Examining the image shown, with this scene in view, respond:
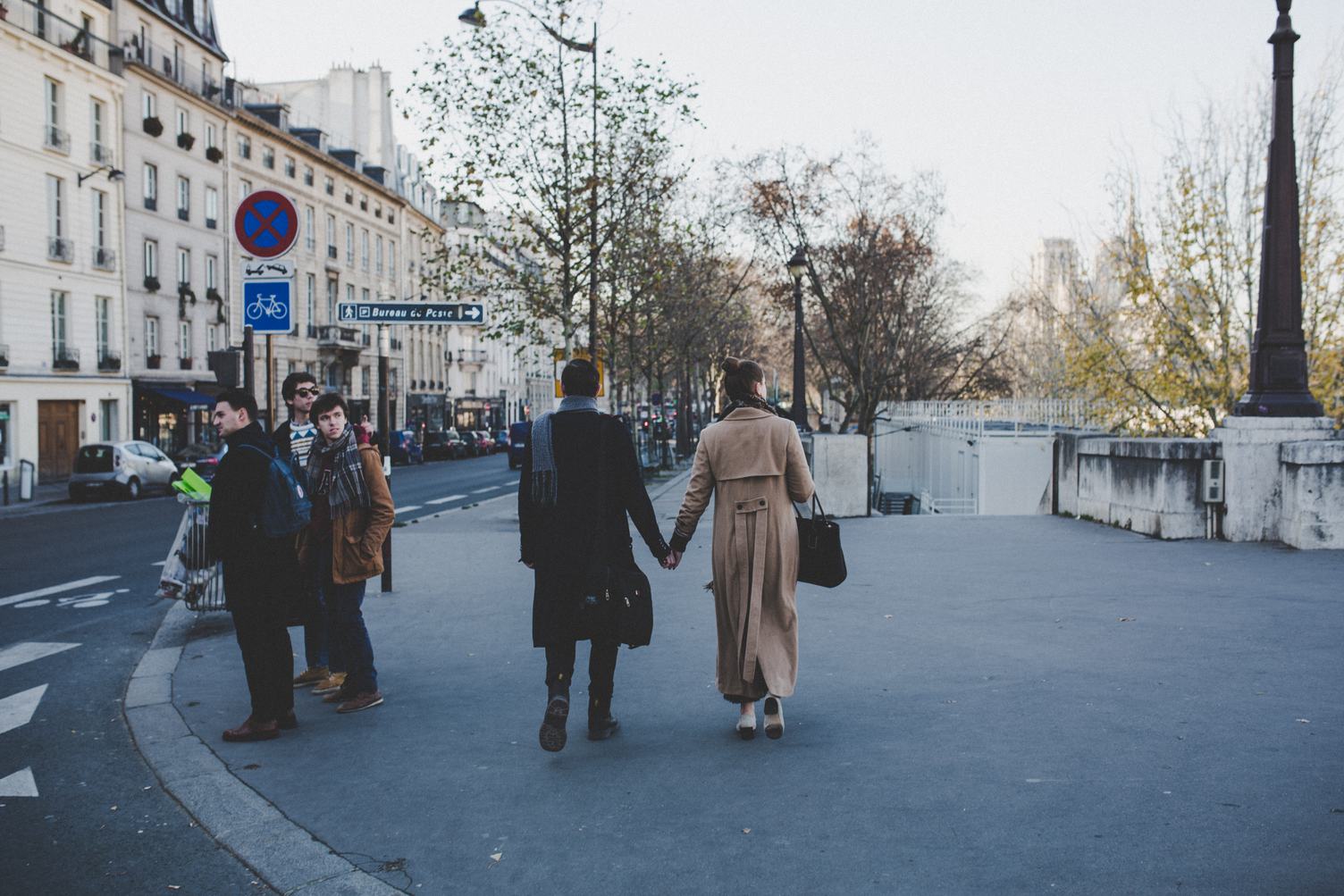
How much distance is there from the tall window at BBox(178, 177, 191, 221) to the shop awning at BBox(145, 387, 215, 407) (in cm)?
691

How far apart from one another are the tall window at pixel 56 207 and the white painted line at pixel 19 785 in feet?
119

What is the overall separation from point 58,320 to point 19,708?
34690 millimetres

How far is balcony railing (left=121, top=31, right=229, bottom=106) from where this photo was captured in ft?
135

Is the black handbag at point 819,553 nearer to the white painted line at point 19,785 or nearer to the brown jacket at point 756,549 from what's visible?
the brown jacket at point 756,549

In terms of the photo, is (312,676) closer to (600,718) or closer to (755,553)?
(600,718)

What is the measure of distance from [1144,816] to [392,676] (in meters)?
4.48

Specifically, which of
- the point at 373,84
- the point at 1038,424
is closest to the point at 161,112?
the point at 373,84

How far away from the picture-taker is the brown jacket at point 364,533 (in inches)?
246

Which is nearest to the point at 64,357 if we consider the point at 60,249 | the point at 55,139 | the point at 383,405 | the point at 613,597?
the point at 60,249

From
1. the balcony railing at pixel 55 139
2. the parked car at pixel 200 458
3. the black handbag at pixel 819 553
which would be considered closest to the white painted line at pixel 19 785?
the black handbag at pixel 819 553

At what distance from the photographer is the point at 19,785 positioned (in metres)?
5.13

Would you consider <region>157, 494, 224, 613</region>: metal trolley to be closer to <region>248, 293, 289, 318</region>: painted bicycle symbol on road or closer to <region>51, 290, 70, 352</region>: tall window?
<region>248, 293, 289, 318</region>: painted bicycle symbol on road

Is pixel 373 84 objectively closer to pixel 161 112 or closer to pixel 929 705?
pixel 161 112

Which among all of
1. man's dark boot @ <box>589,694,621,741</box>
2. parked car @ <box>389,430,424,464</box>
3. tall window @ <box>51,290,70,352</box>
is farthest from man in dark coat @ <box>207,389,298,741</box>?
parked car @ <box>389,430,424,464</box>
